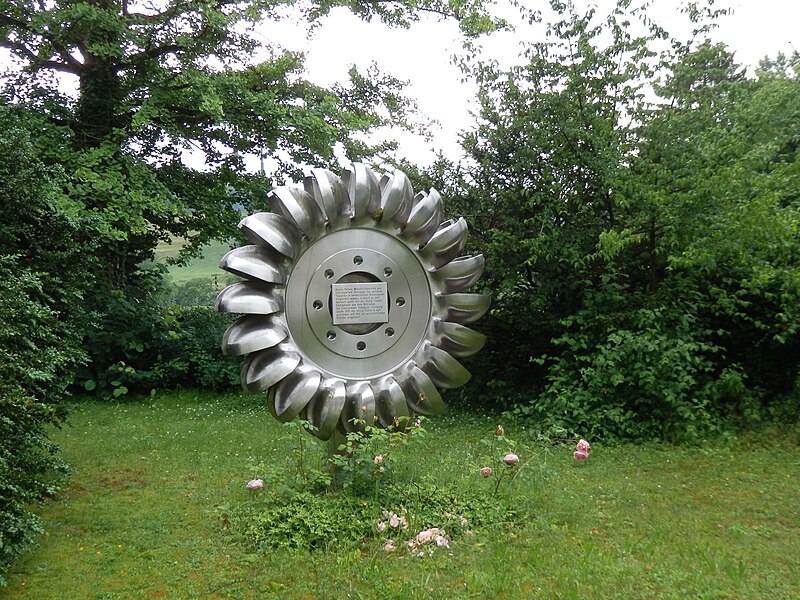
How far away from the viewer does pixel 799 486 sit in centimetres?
662

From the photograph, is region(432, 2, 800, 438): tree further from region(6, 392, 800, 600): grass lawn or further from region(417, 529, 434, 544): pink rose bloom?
region(417, 529, 434, 544): pink rose bloom

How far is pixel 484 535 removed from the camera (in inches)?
204

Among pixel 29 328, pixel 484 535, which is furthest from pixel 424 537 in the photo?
pixel 29 328

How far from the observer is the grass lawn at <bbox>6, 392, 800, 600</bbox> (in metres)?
4.34

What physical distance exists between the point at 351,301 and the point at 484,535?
2.05 meters

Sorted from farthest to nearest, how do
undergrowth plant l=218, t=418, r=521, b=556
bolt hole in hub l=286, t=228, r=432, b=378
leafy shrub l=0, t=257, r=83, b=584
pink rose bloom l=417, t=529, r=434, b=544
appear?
bolt hole in hub l=286, t=228, r=432, b=378 < undergrowth plant l=218, t=418, r=521, b=556 < pink rose bloom l=417, t=529, r=434, b=544 < leafy shrub l=0, t=257, r=83, b=584

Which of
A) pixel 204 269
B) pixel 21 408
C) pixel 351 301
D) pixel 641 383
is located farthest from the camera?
pixel 204 269

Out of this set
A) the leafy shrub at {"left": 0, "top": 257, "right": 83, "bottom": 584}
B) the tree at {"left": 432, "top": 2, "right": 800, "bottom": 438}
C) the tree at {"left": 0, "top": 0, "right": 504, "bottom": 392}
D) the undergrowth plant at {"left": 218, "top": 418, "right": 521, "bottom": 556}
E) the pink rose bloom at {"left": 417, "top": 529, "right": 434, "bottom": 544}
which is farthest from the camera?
the tree at {"left": 0, "top": 0, "right": 504, "bottom": 392}

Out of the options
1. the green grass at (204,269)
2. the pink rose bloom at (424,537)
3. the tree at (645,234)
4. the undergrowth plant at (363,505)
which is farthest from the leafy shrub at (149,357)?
the pink rose bloom at (424,537)

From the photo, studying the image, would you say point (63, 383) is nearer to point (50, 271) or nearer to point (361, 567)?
point (50, 271)

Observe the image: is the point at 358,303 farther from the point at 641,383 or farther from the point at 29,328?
the point at 641,383

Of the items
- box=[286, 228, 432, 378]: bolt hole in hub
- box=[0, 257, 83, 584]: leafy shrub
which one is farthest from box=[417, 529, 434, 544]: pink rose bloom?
box=[0, 257, 83, 584]: leafy shrub

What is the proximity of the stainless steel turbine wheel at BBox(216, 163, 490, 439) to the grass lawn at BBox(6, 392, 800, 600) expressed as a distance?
0.63 metres

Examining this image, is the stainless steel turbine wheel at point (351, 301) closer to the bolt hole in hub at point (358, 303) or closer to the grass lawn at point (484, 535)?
the bolt hole in hub at point (358, 303)
